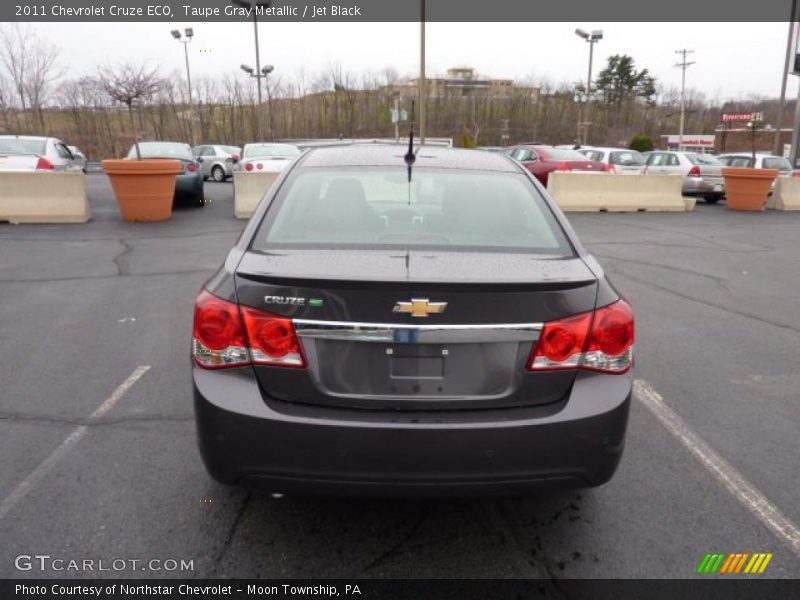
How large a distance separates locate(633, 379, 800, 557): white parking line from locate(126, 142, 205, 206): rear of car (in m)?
12.0

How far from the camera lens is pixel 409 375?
2229 millimetres

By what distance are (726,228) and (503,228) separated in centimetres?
1215

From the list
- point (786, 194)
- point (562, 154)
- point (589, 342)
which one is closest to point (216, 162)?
point (562, 154)

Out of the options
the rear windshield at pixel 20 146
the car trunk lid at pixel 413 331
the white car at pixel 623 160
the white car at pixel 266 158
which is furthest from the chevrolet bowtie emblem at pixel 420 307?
the white car at pixel 623 160

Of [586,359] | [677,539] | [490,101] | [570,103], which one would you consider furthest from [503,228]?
[570,103]

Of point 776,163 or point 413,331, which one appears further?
point 776,163

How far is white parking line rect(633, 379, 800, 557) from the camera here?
278 cm

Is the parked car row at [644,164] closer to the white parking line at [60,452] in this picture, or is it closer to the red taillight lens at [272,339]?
the white parking line at [60,452]

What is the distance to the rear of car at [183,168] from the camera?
13.7 metres

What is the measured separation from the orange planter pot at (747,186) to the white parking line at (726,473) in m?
14.3

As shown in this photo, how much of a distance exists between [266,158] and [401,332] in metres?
12.8

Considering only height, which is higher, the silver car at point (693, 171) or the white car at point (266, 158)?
the white car at point (266, 158)

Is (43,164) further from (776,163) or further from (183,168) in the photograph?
(776,163)

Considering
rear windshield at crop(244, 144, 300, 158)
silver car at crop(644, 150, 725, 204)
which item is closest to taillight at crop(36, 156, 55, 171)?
rear windshield at crop(244, 144, 300, 158)
